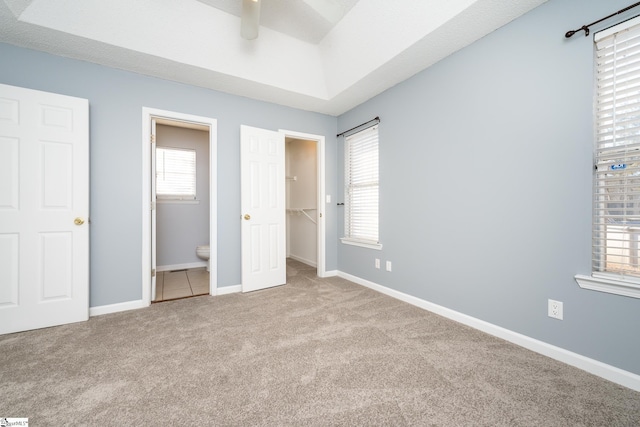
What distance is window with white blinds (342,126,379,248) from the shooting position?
3.41 meters

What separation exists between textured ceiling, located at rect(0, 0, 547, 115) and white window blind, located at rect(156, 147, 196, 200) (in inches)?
77.0

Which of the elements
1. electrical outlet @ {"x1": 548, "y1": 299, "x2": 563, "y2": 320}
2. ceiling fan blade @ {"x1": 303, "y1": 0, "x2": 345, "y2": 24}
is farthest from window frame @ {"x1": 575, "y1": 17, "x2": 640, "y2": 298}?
ceiling fan blade @ {"x1": 303, "y1": 0, "x2": 345, "y2": 24}

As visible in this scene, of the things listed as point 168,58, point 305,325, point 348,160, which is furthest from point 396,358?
point 168,58

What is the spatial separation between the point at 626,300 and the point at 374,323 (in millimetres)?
1654

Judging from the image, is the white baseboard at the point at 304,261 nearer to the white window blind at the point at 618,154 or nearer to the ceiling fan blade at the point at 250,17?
the ceiling fan blade at the point at 250,17

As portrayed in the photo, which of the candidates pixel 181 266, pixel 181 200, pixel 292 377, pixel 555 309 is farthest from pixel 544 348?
pixel 181 200

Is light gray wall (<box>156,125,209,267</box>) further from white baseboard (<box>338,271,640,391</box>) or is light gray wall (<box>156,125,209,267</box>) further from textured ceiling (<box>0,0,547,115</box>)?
white baseboard (<box>338,271,640,391</box>)

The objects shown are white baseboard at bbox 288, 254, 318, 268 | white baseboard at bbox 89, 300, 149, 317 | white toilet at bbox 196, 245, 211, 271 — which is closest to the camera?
white baseboard at bbox 89, 300, 149, 317

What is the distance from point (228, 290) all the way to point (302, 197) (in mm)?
2534

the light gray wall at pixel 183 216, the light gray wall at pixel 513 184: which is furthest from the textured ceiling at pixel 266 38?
the light gray wall at pixel 183 216

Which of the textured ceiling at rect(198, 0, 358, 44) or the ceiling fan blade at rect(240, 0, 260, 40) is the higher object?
the textured ceiling at rect(198, 0, 358, 44)

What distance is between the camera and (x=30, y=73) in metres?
2.34

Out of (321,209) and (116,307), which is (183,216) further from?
(321,209)

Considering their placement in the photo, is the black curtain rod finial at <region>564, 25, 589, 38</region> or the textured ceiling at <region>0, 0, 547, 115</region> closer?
the black curtain rod finial at <region>564, 25, 589, 38</region>
